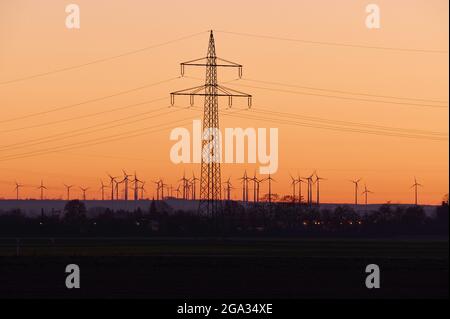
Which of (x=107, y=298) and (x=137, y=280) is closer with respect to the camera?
(x=107, y=298)

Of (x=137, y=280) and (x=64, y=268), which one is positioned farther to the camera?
(x=64, y=268)

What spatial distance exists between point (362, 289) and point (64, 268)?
28.7 m

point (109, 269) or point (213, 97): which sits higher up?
point (213, 97)

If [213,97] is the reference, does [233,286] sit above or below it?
below

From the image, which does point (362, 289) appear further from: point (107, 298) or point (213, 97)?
point (213, 97)
